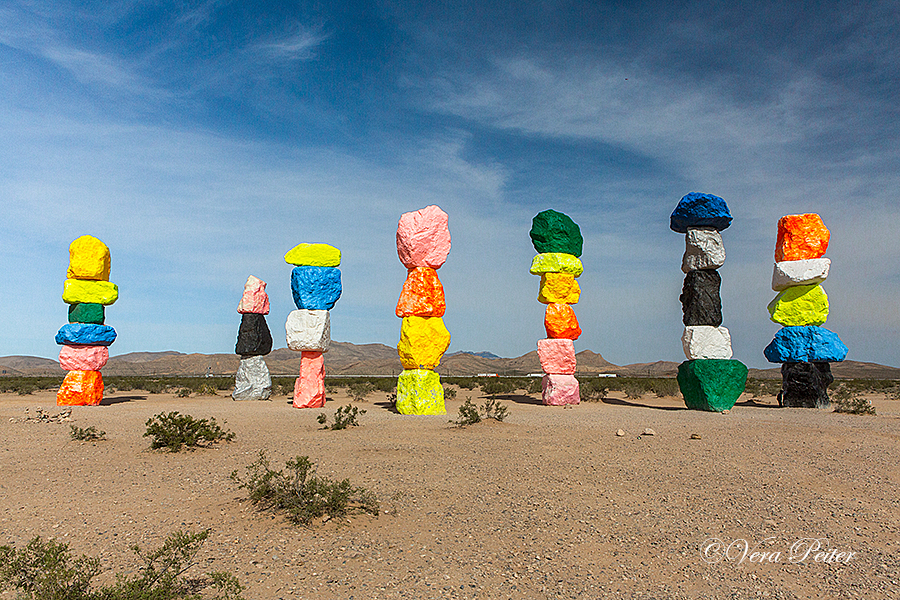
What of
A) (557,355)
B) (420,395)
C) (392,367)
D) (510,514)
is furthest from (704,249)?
(392,367)

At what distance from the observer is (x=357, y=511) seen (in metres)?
5.11

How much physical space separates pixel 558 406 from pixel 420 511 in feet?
42.6

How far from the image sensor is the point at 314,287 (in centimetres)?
1656

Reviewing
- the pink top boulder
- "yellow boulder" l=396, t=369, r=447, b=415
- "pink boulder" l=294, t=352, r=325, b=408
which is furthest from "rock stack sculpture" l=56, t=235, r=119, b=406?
the pink top boulder

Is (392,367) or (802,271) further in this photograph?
(392,367)

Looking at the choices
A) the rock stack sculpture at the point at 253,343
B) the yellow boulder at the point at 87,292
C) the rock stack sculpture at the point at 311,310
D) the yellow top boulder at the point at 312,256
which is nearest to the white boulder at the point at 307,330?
the rock stack sculpture at the point at 311,310

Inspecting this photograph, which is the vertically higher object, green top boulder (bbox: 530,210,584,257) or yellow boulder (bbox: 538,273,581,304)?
green top boulder (bbox: 530,210,584,257)

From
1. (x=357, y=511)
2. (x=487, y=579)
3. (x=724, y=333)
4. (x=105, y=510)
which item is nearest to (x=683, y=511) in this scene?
(x=487, y=579)

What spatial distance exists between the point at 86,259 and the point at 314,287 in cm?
834

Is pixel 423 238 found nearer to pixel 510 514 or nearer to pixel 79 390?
pixel 510 514

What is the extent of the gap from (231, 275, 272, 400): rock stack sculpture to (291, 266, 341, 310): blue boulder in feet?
14.1

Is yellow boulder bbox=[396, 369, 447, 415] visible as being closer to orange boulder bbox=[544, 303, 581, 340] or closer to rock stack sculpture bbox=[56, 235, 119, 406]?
orange boulder bbox=[544, 303, 581, 340]

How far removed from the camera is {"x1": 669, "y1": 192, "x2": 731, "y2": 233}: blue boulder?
52.4ft

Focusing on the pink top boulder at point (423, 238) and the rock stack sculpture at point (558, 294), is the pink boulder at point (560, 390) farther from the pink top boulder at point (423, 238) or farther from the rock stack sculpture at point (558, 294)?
the pink top boulder at point (423, 238)
